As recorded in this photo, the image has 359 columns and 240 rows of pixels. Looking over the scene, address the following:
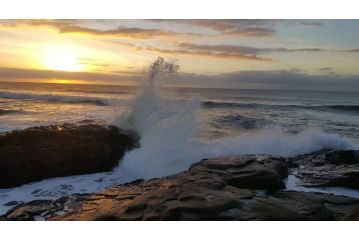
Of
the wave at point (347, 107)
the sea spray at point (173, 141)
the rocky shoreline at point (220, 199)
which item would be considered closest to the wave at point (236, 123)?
the sea spray at point (173, 141)

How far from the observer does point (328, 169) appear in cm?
646

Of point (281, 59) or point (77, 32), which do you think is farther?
point (281, 59)

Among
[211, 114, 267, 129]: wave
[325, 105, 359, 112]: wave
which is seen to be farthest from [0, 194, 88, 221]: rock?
[325, 105, 359, 112]: wave

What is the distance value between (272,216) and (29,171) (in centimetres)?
426

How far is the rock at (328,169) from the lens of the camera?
5.57 m

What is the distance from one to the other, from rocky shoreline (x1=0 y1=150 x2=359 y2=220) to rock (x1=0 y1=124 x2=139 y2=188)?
3.98 ft

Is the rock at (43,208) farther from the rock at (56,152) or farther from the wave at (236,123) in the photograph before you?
the wave at (236,123)

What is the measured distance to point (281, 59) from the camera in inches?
380

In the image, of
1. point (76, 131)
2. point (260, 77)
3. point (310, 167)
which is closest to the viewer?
point (310, 167)

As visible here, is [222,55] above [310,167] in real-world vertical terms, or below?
above

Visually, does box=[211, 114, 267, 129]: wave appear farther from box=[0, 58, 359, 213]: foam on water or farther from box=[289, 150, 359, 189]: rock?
box=[289, 150, 359, 189]: rock

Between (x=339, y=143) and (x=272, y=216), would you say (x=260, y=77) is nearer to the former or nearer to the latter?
(x=339, y=143)

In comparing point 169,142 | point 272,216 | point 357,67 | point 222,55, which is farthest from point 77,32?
point 357,67
